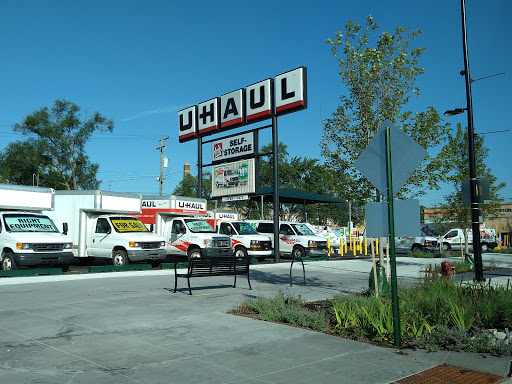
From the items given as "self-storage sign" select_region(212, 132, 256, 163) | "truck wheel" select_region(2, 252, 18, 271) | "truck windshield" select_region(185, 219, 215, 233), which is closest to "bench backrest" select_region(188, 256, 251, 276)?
"truck wheel" select_region(2, 252, 18, 271)

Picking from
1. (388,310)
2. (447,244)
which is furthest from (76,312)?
(447,244)

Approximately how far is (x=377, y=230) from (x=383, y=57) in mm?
7499

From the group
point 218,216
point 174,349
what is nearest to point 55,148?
point 218,216

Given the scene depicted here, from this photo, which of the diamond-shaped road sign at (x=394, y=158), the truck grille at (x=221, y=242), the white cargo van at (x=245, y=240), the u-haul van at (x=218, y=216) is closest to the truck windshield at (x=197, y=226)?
the truck grille at (x=221, y=242)

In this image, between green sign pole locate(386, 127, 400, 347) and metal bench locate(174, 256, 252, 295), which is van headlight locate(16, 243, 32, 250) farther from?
green sign pole locate(386, 127, 400, 347)

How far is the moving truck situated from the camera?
2079cm

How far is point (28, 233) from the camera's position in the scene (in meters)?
16.3

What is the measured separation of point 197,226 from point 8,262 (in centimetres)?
786

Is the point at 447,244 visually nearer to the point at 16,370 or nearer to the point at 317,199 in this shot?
the point at 317,199

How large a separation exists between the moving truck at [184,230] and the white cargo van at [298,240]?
5.55 meters

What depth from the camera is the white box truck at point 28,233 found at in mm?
15688

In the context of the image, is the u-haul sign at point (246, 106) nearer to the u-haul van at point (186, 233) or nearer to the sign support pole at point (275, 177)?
the sign support pole at point (275, 177)

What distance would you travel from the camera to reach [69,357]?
5.98 m

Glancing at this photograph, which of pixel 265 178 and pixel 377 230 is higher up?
pixel 265 178
